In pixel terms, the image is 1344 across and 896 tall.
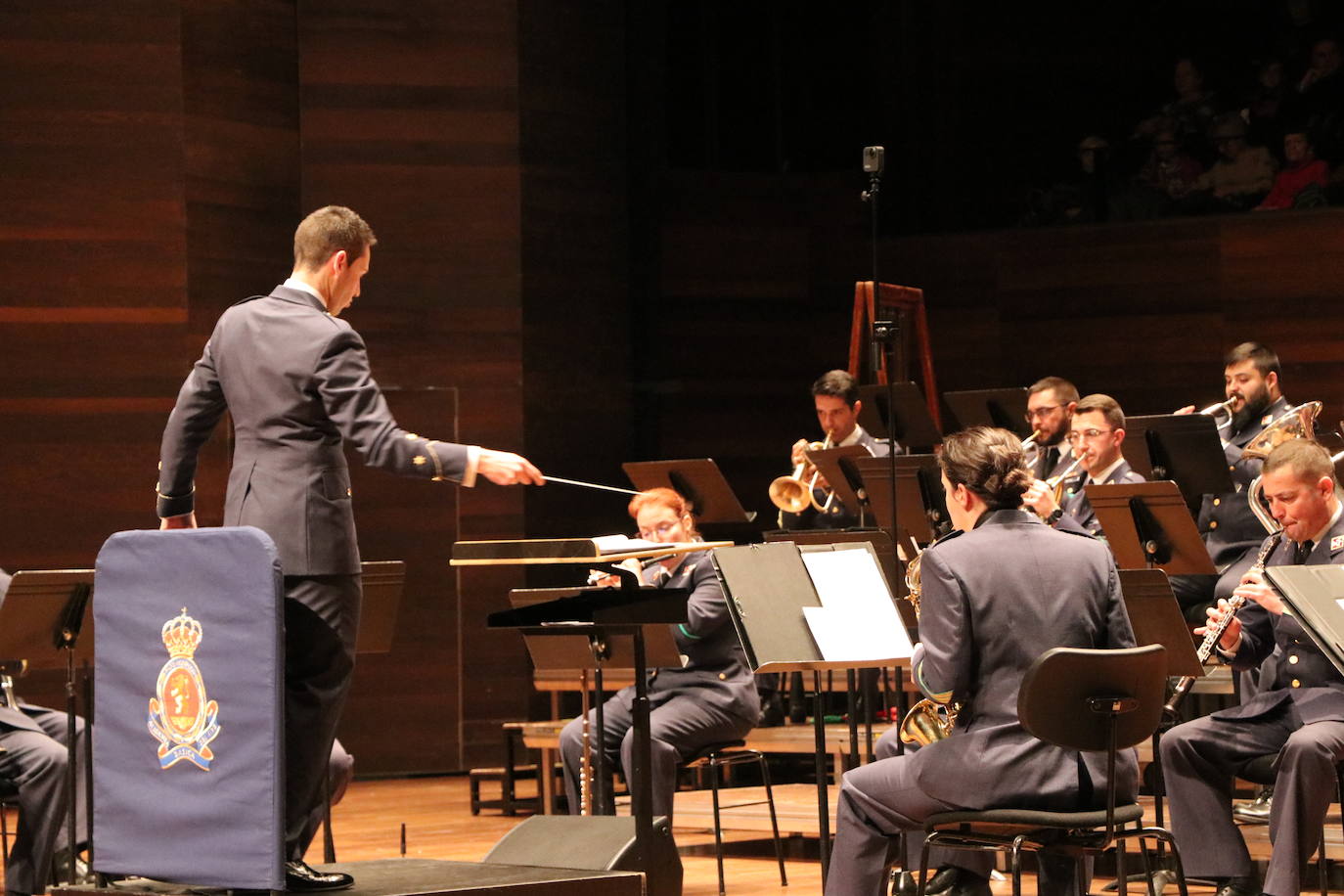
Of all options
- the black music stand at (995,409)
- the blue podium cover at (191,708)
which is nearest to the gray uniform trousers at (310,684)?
the blue podium cover at (191,708)

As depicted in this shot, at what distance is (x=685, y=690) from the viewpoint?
20.6 feet

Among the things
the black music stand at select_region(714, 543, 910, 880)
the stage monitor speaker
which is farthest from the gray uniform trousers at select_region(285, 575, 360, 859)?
the black music stand at select_region(714, 543, 910, 880)

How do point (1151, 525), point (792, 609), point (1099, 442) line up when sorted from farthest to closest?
point (1099, 442) → point (1151, 525) → point (792, 609)

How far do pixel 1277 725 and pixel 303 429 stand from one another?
2880 millimetres

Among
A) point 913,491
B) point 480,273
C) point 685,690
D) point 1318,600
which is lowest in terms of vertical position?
point 685,690

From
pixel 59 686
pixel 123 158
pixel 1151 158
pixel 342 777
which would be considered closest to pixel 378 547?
pixel 59 686

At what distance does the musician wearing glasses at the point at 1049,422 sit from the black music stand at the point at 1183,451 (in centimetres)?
74

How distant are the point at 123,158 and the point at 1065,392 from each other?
168 inches

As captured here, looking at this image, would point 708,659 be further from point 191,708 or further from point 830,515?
point 191,708

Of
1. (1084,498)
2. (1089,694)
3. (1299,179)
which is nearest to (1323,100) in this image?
(1299,179)

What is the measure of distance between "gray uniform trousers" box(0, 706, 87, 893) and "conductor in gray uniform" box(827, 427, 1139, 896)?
2.85 meters

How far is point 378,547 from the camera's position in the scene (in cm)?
914

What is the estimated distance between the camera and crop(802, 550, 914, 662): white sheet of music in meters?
4.74

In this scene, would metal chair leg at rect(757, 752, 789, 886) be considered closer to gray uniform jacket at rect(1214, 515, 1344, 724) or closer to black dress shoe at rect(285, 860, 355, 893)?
gray uniform jacket at rect(1214, 515, 1344, 724)
